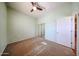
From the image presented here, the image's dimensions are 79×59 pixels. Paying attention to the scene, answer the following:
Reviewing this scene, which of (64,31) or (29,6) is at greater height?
(29,6)

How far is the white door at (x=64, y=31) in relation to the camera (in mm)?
1772

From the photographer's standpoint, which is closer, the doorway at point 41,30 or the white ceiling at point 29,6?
the white ceiling at point 29,6

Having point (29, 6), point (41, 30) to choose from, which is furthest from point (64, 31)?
point (29, 6)

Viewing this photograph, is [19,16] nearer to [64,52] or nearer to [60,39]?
[60,39]

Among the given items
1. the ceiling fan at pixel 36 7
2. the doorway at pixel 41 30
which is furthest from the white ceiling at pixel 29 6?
the doorway at pixel 41 30

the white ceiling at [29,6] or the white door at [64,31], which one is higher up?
the white ceiling at [29,6]

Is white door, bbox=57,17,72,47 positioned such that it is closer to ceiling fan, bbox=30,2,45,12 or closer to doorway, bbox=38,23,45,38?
doorway, bbox=38,23,45,38

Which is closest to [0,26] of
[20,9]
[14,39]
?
[14,39]

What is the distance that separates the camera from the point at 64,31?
181cm

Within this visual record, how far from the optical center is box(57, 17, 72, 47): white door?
1772mm

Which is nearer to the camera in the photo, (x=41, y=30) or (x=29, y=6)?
(x=29, y=6)

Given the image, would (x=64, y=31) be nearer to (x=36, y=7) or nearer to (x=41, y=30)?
(x=41, y=30)

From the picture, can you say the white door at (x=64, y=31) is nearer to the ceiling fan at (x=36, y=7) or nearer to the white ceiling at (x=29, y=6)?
the white ceiling at (x=29, y=6)

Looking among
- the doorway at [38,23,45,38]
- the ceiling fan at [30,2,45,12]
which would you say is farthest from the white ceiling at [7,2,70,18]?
the doorway at [38,23,45,38]
